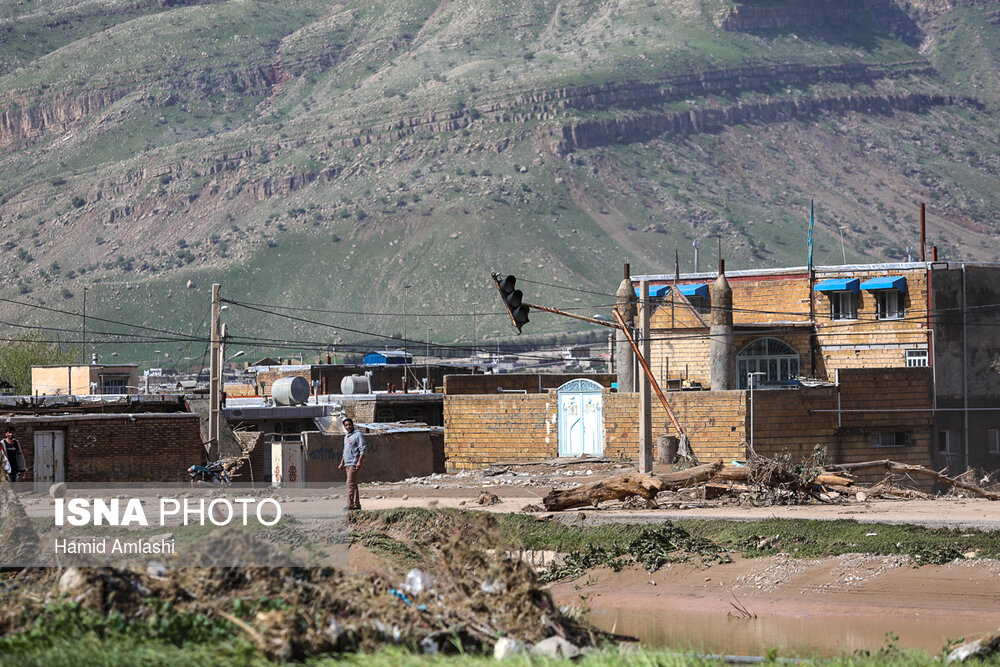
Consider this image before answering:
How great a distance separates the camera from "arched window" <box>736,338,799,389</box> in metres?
50.9

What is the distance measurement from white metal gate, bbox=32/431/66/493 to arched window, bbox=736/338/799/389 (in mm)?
24945

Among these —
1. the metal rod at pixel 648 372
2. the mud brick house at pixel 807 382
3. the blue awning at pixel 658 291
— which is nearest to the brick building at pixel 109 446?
the mud brick house at pixel 807 382

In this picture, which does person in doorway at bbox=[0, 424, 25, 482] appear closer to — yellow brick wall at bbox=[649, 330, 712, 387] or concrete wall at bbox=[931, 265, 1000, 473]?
yellow brick wall at bbox=[649, 330, 712, 387]

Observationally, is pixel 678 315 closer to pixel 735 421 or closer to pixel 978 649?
pixel 735 421

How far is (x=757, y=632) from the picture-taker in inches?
791

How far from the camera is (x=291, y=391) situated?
48438mm

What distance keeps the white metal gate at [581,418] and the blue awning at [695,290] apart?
10268 mm

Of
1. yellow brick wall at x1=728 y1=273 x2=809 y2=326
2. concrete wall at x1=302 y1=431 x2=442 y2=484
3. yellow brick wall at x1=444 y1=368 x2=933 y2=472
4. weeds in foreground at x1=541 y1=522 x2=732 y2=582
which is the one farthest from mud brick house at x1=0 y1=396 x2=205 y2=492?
yellow brick wall at x1=728 y1=273 x2=809 y2=326

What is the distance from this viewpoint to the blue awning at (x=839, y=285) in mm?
50031

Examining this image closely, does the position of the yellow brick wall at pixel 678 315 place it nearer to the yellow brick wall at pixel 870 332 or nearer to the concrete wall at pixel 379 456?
the yellow brick wall at pixel 870 332

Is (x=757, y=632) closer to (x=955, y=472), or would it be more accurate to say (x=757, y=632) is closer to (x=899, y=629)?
(x=899, y=629)

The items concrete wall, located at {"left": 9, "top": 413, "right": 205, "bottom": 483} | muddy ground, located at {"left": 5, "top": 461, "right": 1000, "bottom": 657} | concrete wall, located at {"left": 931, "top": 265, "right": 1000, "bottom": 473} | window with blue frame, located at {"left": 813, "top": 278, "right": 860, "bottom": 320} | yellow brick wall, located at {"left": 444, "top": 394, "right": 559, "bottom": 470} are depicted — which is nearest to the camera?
muddy ground, located at {"left": 5, "top": 461, "right": 1000, "bottom": 657}

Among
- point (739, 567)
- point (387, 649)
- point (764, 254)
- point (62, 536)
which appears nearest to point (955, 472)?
point (739, 567)

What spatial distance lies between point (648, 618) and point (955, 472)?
27.9 metres
